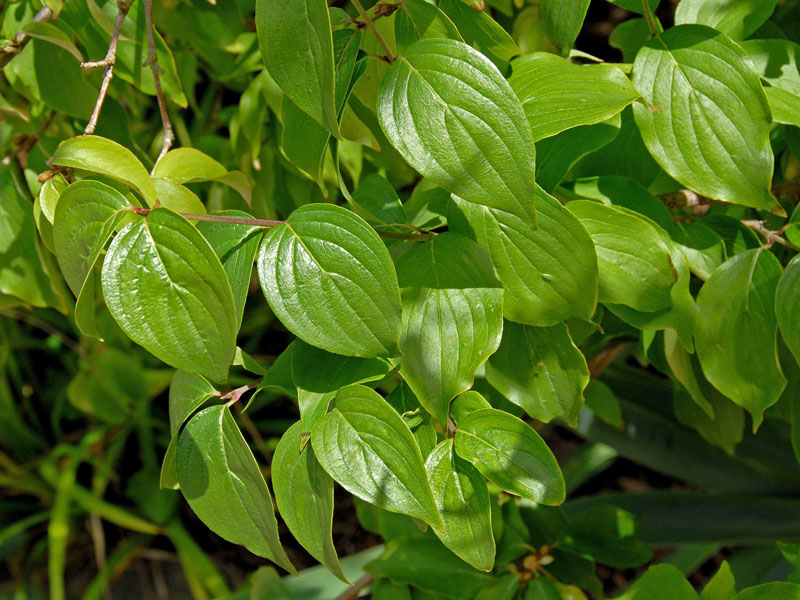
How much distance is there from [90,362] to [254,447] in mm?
468

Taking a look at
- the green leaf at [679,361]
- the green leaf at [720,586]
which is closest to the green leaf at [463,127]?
the green leaf at [679,361]

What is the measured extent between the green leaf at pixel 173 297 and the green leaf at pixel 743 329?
1.00 ft

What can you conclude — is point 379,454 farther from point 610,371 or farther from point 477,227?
point 610,371

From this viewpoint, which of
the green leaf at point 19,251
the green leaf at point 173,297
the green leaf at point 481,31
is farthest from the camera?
the green leaf at point 19,251

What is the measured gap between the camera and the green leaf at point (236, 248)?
36 cm

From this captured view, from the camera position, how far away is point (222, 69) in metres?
0.67

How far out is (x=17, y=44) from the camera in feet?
1.66

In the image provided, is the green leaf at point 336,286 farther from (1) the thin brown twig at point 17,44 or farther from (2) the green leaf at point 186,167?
(1) the thin brown twig at point 17,44

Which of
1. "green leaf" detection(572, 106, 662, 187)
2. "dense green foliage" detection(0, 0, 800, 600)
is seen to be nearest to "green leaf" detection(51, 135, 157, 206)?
"dense green foliage" detection(0, 0, 800, 600)

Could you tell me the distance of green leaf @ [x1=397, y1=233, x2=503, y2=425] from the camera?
0.38m

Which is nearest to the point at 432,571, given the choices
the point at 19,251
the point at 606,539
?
A: the point at 606,539

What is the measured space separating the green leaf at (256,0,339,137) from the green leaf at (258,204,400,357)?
0.05 metres

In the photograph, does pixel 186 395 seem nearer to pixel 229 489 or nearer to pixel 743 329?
pixel 229 489

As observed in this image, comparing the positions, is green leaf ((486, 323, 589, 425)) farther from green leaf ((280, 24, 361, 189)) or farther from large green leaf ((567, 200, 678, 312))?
green leaf ((280, 24, 361, 189))
